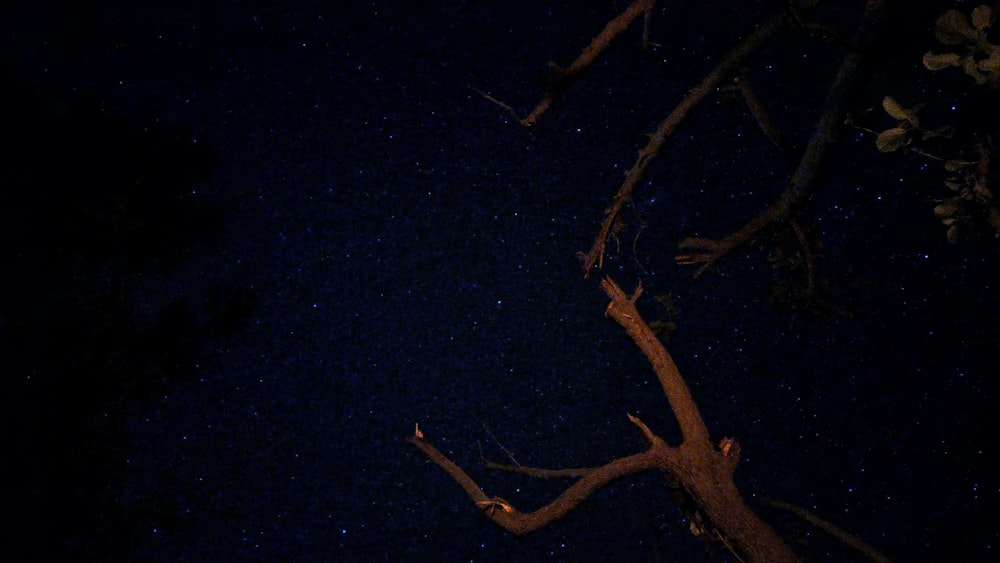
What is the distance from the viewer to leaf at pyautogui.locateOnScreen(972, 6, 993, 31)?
2.86 feet

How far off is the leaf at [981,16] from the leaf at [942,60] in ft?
0.14

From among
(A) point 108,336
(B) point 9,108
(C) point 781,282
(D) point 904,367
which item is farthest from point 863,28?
(B) point 9,108

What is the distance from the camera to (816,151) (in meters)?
1.38

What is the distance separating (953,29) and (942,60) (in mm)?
42

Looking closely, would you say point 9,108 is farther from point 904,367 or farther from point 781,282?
point 904,367

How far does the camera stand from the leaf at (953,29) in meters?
0.89

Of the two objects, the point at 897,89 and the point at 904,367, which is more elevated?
the point at 897,89

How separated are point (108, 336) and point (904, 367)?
9.38ft

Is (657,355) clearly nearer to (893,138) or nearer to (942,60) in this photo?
(893,138)

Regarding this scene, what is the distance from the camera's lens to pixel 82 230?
228cm

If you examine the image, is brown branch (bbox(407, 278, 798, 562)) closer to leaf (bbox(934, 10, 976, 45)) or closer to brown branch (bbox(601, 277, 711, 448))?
brown branch (bbox(601, 277, 711, 448))

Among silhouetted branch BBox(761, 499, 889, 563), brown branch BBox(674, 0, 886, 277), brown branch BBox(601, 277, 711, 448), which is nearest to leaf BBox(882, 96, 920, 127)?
brown branch BBox(674, 0, 886, 277)

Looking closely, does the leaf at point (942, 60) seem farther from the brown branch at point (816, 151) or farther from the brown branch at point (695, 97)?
the brown branch at point (695, 97)

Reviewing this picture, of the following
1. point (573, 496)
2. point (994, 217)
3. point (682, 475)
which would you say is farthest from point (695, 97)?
point (573, 496)
